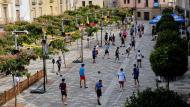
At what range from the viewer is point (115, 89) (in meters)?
27.8

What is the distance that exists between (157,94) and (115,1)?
86.7 m

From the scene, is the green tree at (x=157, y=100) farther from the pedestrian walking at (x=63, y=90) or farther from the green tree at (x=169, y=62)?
the pedestrian walking at (x=63, y=90)

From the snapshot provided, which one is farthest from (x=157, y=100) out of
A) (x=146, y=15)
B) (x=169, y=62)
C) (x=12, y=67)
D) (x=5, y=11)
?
(x=146, y=15)

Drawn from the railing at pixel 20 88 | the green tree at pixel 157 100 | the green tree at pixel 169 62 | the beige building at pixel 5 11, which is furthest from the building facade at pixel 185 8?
the green tree at pixel 157 100

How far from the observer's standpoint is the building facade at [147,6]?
93562 millimetres

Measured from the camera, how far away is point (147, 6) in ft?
313

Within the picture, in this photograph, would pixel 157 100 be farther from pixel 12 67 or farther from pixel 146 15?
pixel 146 15

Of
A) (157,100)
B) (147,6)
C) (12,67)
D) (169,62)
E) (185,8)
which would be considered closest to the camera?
(157,100)

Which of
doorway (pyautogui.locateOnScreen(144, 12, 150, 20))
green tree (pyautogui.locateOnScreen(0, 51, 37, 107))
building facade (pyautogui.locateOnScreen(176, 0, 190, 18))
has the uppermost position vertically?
building facade (pyautogui.locateOnScreen(176, 0, 190, 18))

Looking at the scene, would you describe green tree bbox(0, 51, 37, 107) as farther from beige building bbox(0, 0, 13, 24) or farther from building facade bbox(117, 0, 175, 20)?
building facade bbox(117, 0, 175, 20)

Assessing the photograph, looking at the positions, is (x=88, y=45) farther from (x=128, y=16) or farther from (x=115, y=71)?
(x=128, y=16)

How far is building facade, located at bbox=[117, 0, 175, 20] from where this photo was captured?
307 feet

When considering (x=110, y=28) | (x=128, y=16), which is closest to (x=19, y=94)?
(x=110, y=28)

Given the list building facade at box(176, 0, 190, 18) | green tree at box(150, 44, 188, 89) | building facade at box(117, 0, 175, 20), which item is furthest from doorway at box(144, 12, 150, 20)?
green tree at box(150, 44, 188, 89)
